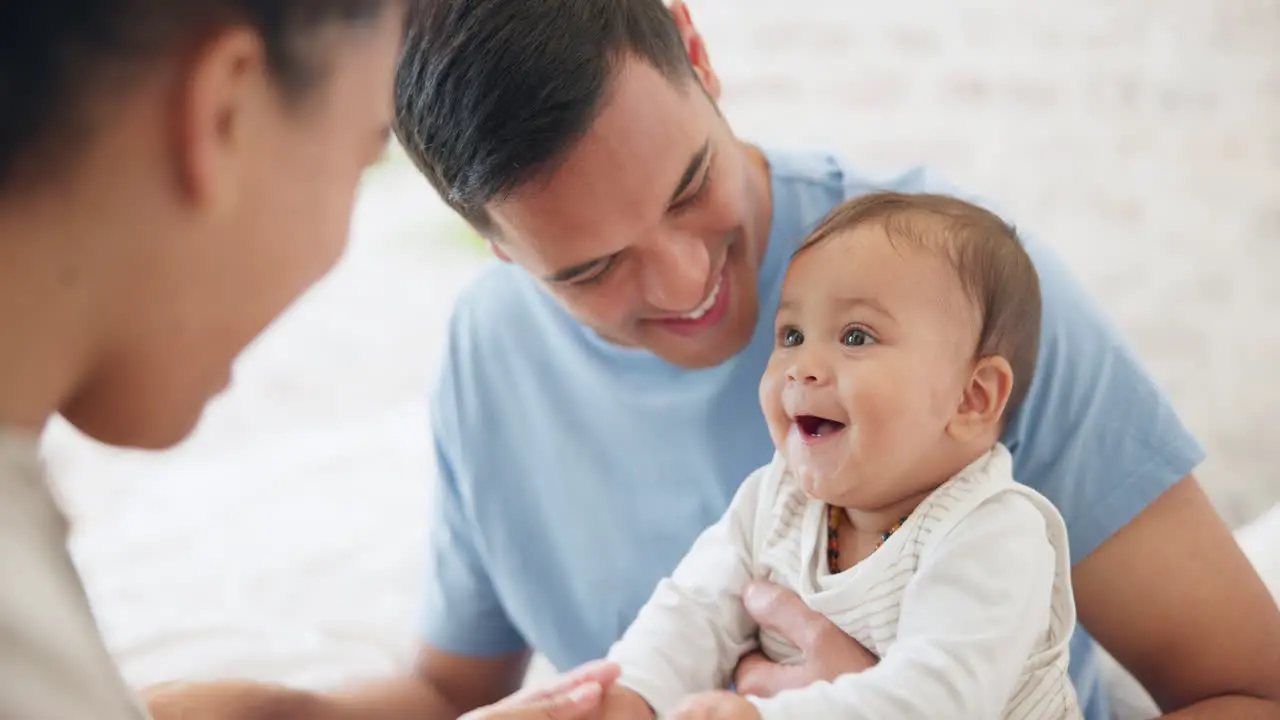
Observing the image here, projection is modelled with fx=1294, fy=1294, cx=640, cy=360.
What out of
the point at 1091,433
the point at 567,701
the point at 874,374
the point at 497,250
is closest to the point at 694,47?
the point at 497,250

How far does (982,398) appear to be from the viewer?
1022mm

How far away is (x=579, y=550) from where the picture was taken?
1323 millimetres

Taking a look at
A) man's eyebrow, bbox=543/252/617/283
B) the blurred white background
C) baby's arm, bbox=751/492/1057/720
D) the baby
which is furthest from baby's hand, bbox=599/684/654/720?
the blurred white background

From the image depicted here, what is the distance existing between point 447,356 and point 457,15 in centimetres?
48

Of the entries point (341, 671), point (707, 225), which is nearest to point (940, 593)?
point (707, 225)

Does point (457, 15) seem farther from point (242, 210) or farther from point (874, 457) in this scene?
point (874, 457)

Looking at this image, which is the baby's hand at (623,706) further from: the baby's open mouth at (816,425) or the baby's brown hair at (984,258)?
the baby's brown hair at (984,258)

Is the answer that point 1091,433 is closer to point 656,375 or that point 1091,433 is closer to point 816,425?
point 816,425

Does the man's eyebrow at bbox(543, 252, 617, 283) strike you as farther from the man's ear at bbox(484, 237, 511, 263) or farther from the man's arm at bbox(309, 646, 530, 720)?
the man's arm at bbox(309, 646, 530, 720)

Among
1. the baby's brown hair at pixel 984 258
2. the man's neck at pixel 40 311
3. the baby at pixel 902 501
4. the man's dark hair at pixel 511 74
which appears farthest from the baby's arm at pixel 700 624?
the man's neck at pixel 40 311

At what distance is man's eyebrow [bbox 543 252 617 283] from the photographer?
1.09 metres

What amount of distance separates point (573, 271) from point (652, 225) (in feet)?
0.28

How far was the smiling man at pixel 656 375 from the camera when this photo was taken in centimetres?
102

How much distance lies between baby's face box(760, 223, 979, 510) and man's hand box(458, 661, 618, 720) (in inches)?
8.6
